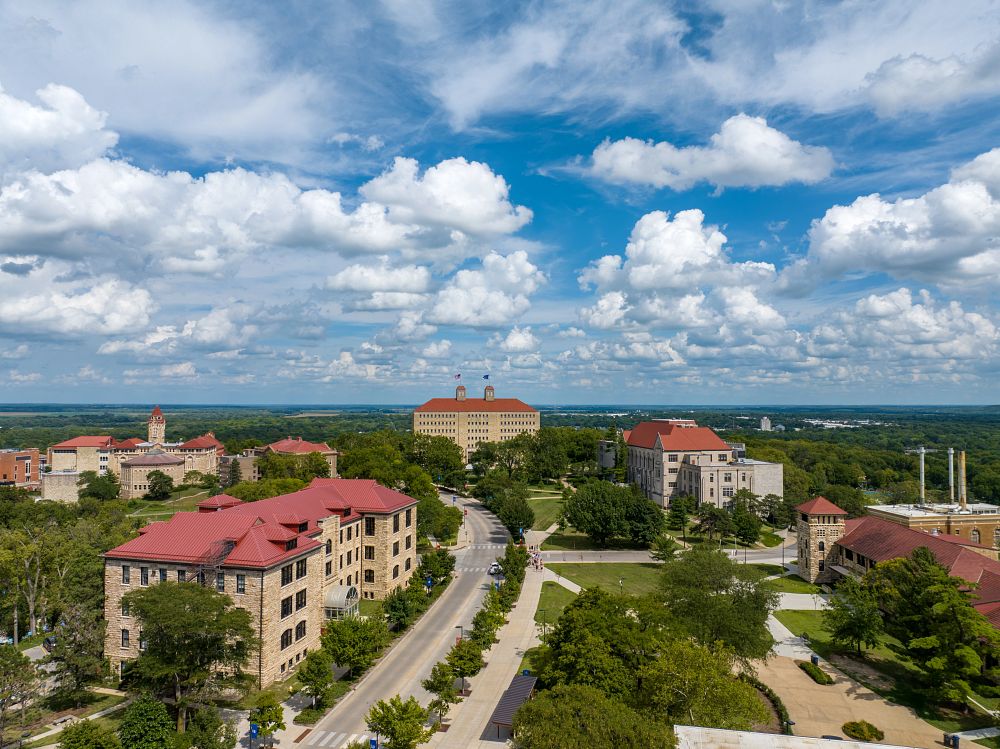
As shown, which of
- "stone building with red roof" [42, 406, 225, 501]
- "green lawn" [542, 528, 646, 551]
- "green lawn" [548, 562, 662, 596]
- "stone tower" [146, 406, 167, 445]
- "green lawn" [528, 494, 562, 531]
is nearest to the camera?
"green lawn" [548, 562, 662, 596]

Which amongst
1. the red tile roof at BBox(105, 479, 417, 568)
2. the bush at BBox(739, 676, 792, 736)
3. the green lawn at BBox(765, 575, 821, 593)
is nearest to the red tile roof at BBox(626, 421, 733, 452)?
the green lawn at BBox(765, 575, 821, 593)

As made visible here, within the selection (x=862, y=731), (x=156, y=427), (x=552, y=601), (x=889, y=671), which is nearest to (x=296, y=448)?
(x=156, y=427)

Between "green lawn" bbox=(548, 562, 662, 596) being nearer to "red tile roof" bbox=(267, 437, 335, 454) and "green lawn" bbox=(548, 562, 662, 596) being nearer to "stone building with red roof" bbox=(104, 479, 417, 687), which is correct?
"stone building with red roof" bbox=(104, 479, 417, 687)

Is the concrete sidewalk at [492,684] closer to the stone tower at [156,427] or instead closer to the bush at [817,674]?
the bush at [817,674]

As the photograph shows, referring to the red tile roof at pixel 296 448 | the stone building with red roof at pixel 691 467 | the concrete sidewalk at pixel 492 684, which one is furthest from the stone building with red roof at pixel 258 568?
the red tile roof at pixel 296 448

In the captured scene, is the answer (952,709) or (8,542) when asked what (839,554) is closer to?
(952,709)

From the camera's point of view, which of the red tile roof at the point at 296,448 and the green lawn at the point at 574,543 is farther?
the red tile roof at the point at 296,448

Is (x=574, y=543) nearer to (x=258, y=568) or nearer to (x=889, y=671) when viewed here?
(x=889, y=671)
